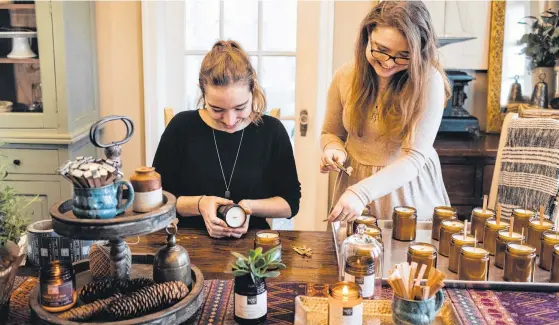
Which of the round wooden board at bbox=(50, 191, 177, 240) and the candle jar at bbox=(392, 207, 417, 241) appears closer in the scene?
the round wooden board at bbox=(50, 191, 177, 240)

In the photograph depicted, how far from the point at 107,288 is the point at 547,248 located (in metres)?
1.09

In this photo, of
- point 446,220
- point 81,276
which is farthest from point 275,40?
point 81,276

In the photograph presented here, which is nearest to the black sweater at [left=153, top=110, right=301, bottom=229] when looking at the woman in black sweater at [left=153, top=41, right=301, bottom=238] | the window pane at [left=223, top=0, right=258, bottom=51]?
the woman in black sweater at [left=153, top=41, right=301, bottom=238]

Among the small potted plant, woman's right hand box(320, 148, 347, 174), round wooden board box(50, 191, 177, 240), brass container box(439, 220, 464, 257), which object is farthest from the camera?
woman's right hand box(320, 148, 347, 174)

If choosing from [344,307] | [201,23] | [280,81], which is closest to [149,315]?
[344,307]

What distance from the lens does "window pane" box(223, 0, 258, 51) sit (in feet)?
9.91

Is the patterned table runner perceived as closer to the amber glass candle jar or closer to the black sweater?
the amber glass candle jar

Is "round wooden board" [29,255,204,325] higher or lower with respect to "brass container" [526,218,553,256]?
lower

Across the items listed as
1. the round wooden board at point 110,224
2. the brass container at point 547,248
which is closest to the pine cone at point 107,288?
the round wooden board at point 110,224

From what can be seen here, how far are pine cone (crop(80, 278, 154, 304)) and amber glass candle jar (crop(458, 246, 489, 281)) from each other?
75cm

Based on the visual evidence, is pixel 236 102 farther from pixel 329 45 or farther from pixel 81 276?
pixel 329 45

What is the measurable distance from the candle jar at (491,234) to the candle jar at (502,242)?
5 centimetres

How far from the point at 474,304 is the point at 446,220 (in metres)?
0.39

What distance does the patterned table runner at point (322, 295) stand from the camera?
124cm
